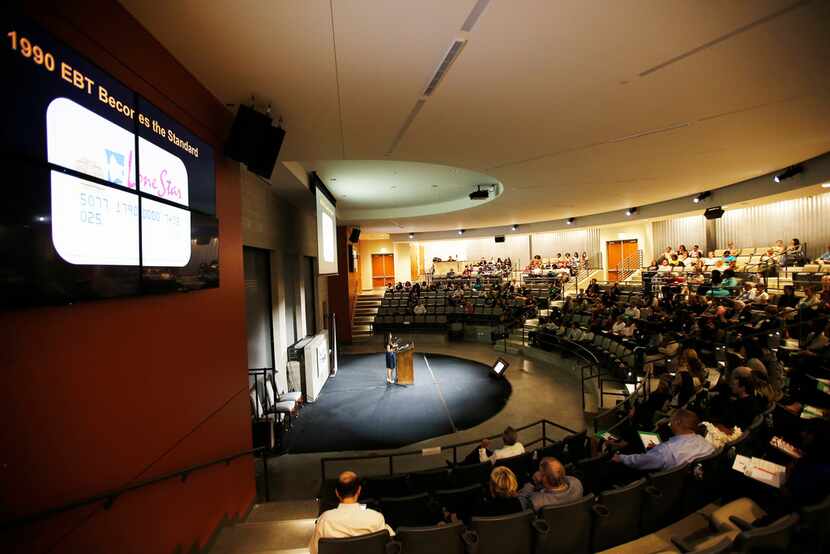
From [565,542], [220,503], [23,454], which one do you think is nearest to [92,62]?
[23,454]

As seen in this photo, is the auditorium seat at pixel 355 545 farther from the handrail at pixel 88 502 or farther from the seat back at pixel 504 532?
the handrail at pixel 88 502

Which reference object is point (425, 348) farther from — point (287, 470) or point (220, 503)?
point (220, 503)

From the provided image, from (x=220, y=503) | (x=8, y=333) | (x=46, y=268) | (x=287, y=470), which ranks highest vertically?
(x=46, y=268)

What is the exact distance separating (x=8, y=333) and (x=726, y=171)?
10.1 meters

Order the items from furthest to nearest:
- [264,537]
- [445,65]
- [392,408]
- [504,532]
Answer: [392,408] → [264,537] → [445,65] → [504,532]

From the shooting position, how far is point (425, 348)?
548 inches

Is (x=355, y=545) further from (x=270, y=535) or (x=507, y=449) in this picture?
(x=507, y=449)

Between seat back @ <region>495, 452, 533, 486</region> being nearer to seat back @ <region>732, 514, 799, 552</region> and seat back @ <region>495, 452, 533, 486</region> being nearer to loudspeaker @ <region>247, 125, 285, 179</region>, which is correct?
seat back @ <region>732, 514, 799, 552</region>

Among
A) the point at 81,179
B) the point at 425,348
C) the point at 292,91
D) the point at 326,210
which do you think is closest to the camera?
the point at 81,179

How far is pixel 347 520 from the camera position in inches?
89.7

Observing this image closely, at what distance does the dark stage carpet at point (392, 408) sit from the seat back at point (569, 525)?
3964 mm

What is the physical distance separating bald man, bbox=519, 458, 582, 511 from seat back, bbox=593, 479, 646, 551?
200mm

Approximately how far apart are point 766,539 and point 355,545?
7.44ft

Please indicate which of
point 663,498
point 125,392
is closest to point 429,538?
point 663,498
